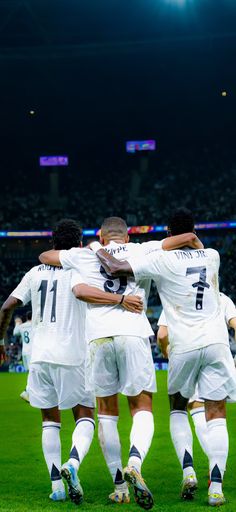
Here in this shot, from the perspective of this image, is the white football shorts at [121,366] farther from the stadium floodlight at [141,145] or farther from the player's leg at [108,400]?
the stadium floodlight at [141,145]

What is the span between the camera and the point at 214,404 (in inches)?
259

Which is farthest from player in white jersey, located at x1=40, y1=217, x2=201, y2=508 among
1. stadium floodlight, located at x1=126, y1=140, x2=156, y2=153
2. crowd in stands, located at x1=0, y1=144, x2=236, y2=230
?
stadium floodlight, located at x1=126, y1=140, x2=156, y2=153

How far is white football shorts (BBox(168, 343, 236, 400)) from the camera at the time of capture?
6559mm

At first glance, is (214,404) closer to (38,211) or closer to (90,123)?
(38,211)

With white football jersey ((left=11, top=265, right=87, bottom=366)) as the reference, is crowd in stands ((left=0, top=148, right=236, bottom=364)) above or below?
above

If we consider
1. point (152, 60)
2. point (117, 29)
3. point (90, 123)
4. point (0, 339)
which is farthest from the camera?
point (90, 123)

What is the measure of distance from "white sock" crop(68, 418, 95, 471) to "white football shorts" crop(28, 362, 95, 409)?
181 millimetres

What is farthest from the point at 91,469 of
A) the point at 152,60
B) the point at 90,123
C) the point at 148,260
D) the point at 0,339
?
the point at 90,123

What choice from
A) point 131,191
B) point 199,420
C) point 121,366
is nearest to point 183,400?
point 121,366

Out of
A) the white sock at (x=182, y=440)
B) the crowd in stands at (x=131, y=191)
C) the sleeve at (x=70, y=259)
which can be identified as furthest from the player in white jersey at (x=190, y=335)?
the crowd in stands at (x=131, y=191)

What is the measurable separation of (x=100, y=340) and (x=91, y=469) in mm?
2606

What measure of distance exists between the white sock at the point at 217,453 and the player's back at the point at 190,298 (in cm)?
70

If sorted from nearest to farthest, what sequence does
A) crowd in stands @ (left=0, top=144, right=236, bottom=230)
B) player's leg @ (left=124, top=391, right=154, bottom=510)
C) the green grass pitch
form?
player's leg @ (left=124, top=391, right=154, bottom=510) → the green grass pitch → crowd in stands @ (left=0, top=144, right=236, bottom=230)

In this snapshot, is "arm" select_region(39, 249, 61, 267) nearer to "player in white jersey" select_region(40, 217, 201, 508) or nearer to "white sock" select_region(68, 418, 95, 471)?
"player in white jersey" select_region(40, 217, 201, 508)
